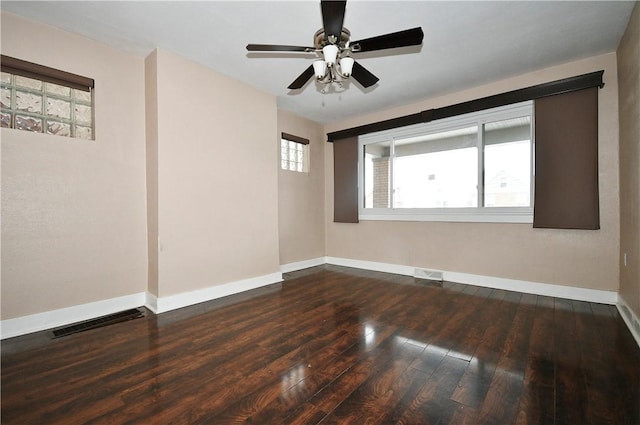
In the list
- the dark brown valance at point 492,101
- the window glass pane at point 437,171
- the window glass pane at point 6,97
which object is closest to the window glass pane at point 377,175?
the window glass pane at point 437,171

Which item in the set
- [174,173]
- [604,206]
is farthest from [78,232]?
[604,206]

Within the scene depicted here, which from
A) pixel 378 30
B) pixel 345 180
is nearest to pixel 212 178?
pixel 378 30

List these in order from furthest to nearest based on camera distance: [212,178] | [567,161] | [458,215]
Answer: [458,215] → [212,178] → [567,161]

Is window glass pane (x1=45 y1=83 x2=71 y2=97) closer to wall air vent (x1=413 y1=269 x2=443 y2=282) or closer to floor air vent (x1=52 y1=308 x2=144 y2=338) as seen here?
floor air vent (x1=52 y1=308 x2=144 y2=338)

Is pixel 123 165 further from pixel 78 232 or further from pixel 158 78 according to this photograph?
pixel 158 78

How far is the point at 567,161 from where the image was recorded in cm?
321

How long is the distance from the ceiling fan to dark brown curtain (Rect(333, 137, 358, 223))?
8.97 ft

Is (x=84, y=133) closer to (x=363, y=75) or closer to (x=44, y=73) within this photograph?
(x=44, y=73)

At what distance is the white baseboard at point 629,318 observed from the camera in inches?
88.2

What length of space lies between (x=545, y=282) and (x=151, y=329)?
4.42 m

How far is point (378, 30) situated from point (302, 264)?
376cm

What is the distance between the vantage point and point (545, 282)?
3371 millimetres

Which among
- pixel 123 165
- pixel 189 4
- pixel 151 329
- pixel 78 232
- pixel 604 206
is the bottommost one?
pixel 151 329

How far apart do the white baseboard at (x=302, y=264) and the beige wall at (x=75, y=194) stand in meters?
2.17
